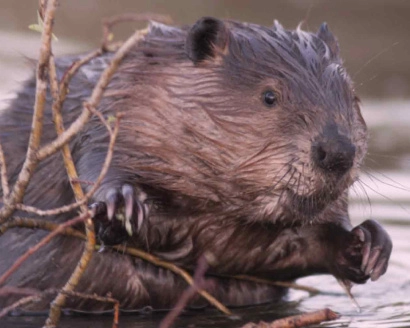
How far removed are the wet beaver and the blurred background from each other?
1.23 meters

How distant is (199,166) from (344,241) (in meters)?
0.64

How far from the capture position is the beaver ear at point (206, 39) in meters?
4.46

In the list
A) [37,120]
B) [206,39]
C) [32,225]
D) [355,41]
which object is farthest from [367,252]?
[355,41]

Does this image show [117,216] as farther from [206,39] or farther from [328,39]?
[328,39]

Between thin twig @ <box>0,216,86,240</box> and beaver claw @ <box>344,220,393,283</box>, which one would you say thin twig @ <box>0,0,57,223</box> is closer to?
thin twig @ <box>0,216,86,240</box>

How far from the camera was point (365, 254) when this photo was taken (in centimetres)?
465

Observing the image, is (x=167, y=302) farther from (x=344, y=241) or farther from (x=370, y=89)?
(x=370, y=89)

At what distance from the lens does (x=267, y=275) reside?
16.1 feet

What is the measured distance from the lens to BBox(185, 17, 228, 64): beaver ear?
14.6ft

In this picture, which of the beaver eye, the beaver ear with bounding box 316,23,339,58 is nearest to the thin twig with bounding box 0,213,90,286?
the beaver eye

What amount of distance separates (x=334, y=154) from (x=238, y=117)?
381mm

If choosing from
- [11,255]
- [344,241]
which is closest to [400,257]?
[344,241]

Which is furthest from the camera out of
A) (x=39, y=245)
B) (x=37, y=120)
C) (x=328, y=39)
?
(x=328, y=39)

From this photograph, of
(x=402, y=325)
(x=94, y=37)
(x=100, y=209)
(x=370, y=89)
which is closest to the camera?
(x=100, y=209)
